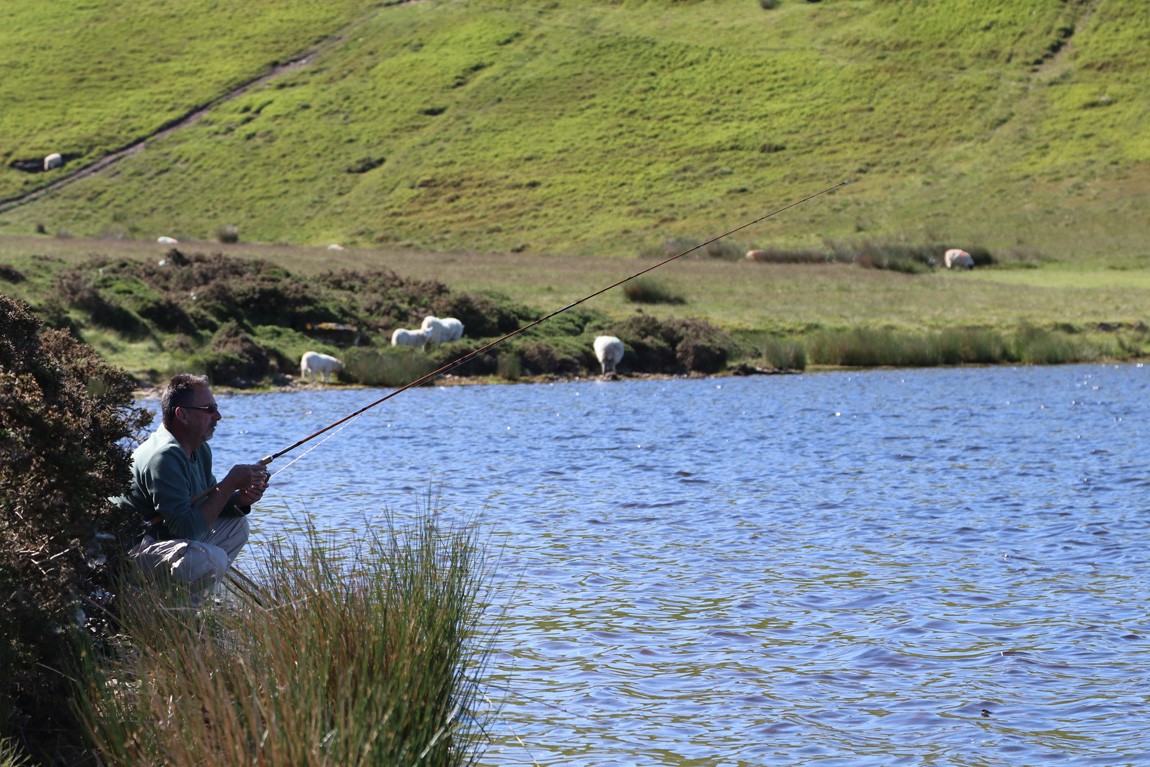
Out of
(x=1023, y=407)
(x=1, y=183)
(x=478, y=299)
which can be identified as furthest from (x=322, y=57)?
(x=1023, y=407)

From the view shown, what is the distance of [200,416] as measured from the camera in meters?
6.75

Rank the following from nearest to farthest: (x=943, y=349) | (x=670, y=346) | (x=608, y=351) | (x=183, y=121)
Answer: (x=608, y=351)
(x=670, y=346)
(x=943, y=349)
(x=183, y=121)

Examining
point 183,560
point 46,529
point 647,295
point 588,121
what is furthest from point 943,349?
point 588,121

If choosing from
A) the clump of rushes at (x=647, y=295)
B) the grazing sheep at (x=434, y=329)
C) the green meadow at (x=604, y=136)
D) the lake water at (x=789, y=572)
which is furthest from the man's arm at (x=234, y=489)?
the green meadow at (x=604, y=136)

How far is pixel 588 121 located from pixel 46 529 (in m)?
83.7

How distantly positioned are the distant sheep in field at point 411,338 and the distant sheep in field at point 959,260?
2589 cm

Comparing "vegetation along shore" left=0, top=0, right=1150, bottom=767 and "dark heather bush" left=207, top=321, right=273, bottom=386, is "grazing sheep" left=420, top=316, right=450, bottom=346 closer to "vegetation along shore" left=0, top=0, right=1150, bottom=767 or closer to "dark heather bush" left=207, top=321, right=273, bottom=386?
"vegetation along shore" left=0, top=0, right=1150, bottom=767

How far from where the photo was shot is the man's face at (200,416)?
6730mm

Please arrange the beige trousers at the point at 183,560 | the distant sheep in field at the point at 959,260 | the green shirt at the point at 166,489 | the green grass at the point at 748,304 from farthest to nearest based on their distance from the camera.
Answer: the distant sheep in field at the point at 959,260
the green grass at the point at 748,304
the green shirt at the point at 166,489
the beige trousers at the point at 183,560

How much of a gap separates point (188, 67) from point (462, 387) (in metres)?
82.8

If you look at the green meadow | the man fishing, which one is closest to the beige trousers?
the man fishing

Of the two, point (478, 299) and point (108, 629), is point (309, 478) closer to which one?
point (108, 629)

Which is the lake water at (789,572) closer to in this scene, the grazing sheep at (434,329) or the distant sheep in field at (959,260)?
the grazing sheep at (434,329)

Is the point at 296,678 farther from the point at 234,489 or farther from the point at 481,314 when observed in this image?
the point at 481,314
